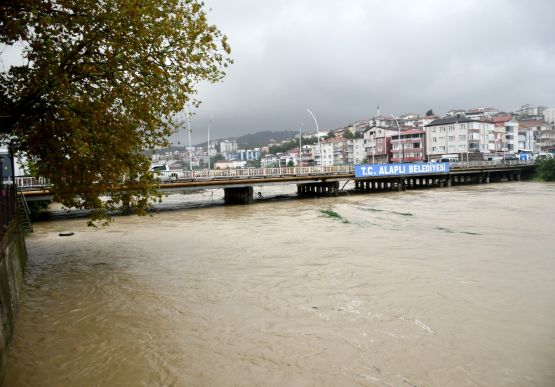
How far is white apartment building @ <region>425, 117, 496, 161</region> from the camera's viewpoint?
94.2 metres

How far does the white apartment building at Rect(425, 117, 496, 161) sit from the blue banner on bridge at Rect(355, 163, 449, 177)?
34.2 meters

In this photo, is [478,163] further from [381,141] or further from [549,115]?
[549,115]

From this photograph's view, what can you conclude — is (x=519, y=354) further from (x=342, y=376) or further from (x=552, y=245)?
(x=552, y=245)

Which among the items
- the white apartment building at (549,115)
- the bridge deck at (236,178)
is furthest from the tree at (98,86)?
the white apartment building at (549,115)

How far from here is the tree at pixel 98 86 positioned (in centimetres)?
1059

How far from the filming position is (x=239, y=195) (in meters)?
43.3

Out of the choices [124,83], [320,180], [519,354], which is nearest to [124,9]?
[124,83]

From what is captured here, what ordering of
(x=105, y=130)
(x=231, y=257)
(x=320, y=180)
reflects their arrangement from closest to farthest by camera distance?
(x=105, y=130) < (x=231, y=257) < (x=320, y=180)

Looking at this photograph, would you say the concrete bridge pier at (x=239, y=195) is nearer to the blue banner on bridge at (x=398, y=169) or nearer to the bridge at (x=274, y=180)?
the bridge at (x=274, y=180)

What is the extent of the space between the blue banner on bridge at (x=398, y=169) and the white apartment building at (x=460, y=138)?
34.2m

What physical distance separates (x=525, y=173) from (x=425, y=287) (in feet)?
265

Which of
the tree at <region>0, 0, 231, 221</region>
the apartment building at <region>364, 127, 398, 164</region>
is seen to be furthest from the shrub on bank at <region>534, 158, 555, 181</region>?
the tree at <region>0, 0, 231, 221</region>

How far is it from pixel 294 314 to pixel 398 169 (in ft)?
164

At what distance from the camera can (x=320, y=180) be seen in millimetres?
48594
